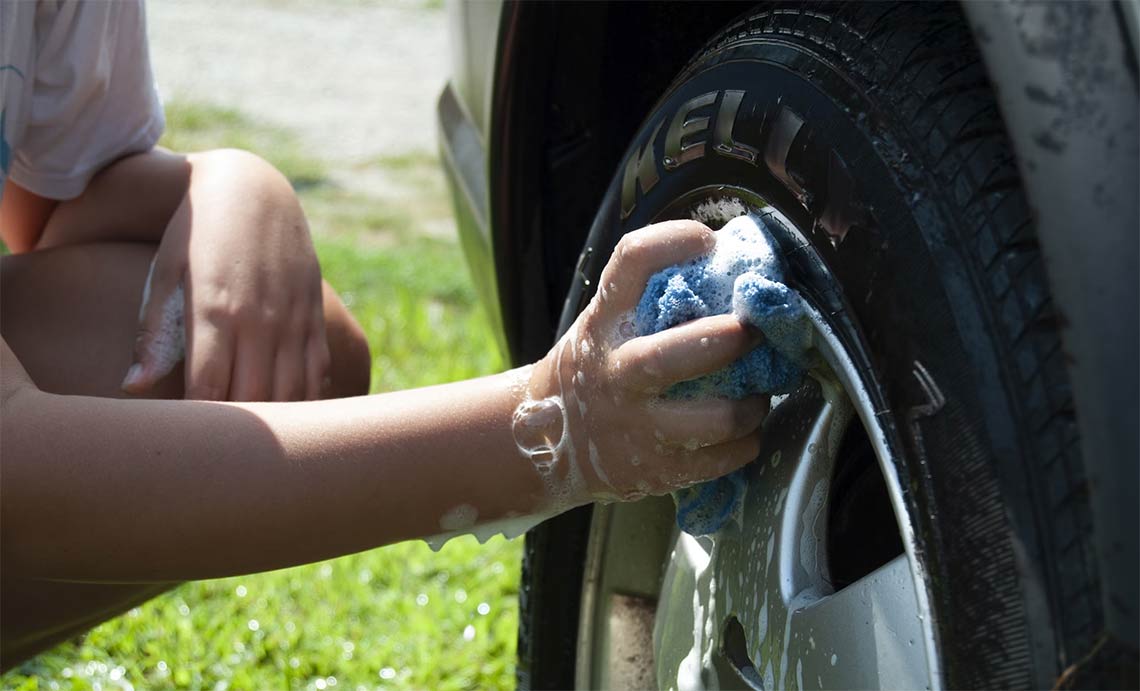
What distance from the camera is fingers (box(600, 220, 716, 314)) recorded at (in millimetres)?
1098

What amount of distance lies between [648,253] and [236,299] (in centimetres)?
65

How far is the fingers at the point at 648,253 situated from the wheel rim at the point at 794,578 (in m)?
0.06

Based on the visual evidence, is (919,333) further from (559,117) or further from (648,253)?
(559,117)

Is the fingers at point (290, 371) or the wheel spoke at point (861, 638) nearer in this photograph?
the wheel spoke at point (861, 638)

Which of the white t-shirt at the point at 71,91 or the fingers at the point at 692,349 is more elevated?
the fingers at the point at 692,349

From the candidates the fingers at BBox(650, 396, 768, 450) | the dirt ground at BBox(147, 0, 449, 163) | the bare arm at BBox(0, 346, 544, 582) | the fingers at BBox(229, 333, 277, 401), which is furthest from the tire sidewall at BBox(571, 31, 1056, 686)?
the dirt ground at BBox(147, 0, 449, 163)

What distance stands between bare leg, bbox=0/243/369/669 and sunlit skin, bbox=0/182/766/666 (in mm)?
426

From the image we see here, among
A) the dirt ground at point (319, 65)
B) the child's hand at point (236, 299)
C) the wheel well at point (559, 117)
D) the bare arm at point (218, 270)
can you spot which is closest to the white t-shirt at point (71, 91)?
the bare arm at point (218, 270)

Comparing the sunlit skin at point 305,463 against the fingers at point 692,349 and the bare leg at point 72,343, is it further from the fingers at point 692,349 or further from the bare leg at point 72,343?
the bare leg at point 72,343

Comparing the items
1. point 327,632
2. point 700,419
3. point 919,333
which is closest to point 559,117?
point 700,419

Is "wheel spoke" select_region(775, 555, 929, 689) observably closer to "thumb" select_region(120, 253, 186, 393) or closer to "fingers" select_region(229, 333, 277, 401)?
"fingers" select_region(229, 333, 277, 401)

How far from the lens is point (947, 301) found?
882mm

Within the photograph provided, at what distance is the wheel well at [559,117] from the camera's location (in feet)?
5.12

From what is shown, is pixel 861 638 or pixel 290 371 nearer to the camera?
pixel 861 638
